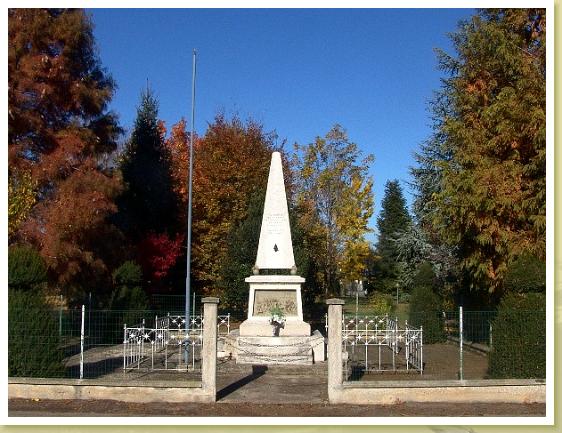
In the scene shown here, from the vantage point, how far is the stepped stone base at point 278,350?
1380 centimetres

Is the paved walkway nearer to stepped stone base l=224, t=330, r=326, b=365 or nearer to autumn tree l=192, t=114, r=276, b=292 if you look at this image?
stepped stone base l=224, t=330, r=326, b=365

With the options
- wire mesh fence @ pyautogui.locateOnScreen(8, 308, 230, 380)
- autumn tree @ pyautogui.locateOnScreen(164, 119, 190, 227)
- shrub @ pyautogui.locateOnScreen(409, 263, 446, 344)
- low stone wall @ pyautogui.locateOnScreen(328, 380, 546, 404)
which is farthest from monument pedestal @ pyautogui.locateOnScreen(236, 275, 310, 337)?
autumn tree @ pyautogui.locateOnScreen(164, 119, 190, 227)

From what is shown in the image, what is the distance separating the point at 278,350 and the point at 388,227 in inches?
1670

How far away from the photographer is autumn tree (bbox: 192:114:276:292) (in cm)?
2908

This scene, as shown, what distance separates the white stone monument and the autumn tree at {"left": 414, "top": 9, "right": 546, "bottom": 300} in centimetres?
535

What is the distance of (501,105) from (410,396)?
928 centimetres

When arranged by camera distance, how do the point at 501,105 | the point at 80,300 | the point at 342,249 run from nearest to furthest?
the point at 501,105 < the point at 80,300 < the point at 342,249

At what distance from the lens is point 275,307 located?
1508 cm

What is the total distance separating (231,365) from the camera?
13.7m

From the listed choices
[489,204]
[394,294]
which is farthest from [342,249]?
[489,204]

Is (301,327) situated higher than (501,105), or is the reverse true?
(501,105)

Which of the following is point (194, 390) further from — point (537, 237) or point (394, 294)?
point (394, 294)

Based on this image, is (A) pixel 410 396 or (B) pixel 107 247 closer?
(A) pixel 410 396

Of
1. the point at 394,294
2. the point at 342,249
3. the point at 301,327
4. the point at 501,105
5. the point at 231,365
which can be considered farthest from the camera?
the point at 394,294
